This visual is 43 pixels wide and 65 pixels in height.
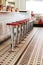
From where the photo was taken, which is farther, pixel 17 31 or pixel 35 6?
pixel 35 6

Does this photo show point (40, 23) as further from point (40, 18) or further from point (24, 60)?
point (24, 60)

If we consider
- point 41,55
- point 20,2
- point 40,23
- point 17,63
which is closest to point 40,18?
point 40,23

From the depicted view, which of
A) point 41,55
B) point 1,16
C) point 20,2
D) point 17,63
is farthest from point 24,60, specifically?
point 20,2

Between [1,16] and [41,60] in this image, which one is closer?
[41,60]

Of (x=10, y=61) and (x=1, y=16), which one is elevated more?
(x=1, y=16)

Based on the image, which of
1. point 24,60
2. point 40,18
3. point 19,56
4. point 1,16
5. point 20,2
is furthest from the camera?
point 40,18

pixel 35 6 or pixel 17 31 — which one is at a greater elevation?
pixel 35 6

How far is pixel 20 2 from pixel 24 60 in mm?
7192

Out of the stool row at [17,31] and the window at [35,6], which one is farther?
the window at [35,6]

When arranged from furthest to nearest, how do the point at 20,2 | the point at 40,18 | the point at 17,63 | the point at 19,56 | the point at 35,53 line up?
the point at 40,18, the point at 20,2, the point at 35,53, the point at 19,56, the point at 17,63

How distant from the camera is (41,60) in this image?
3316 mm

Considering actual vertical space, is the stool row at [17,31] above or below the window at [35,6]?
below

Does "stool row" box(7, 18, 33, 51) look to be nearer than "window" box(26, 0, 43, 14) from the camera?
Yes

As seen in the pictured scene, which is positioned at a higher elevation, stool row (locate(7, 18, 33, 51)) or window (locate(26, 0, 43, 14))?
window (locate(26, 0, 43, 14))
